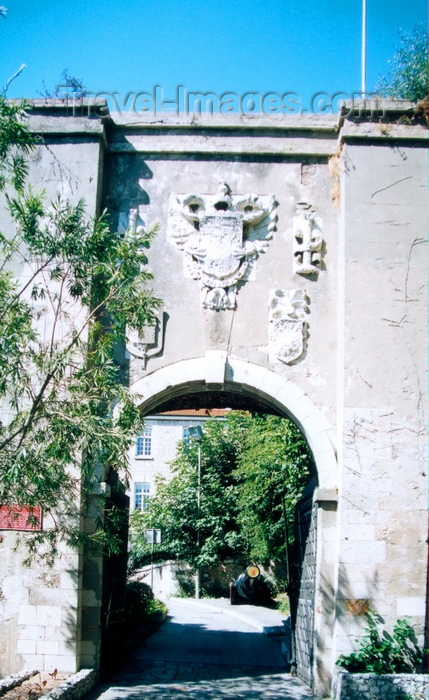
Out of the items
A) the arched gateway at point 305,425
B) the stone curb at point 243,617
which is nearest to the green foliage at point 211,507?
the stone curb at point 243,617

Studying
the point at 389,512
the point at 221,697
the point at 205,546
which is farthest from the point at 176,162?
the point at 205,546

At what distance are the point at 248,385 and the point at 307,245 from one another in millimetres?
1796

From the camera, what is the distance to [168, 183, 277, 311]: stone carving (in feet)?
28.7

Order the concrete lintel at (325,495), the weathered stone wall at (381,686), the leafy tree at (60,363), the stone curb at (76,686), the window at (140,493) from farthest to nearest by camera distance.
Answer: the window at (140,493) → the concrete lintel at (325,495) → the weathered stone wall at (381,686) → the stone curb at (76,686) → the leafy tree at (60,363)

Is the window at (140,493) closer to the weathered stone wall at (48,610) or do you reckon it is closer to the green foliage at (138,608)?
the green foliage at (138,608)

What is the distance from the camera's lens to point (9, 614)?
7910mm

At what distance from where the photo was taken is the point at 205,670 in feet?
31.0

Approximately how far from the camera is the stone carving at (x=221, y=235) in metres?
8.75

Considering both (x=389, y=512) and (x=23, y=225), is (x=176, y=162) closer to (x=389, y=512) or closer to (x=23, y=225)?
(x=23, y=225)

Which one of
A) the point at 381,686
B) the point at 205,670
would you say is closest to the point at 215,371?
the point at 381,686

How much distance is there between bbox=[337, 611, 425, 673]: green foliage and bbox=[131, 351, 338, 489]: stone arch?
175cm

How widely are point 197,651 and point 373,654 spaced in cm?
435

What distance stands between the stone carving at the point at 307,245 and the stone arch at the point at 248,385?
1310 mm

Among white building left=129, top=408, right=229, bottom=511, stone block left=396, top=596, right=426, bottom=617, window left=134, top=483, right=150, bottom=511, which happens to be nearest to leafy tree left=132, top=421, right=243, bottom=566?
white building left=129, top=408, right=229, bottom=511
